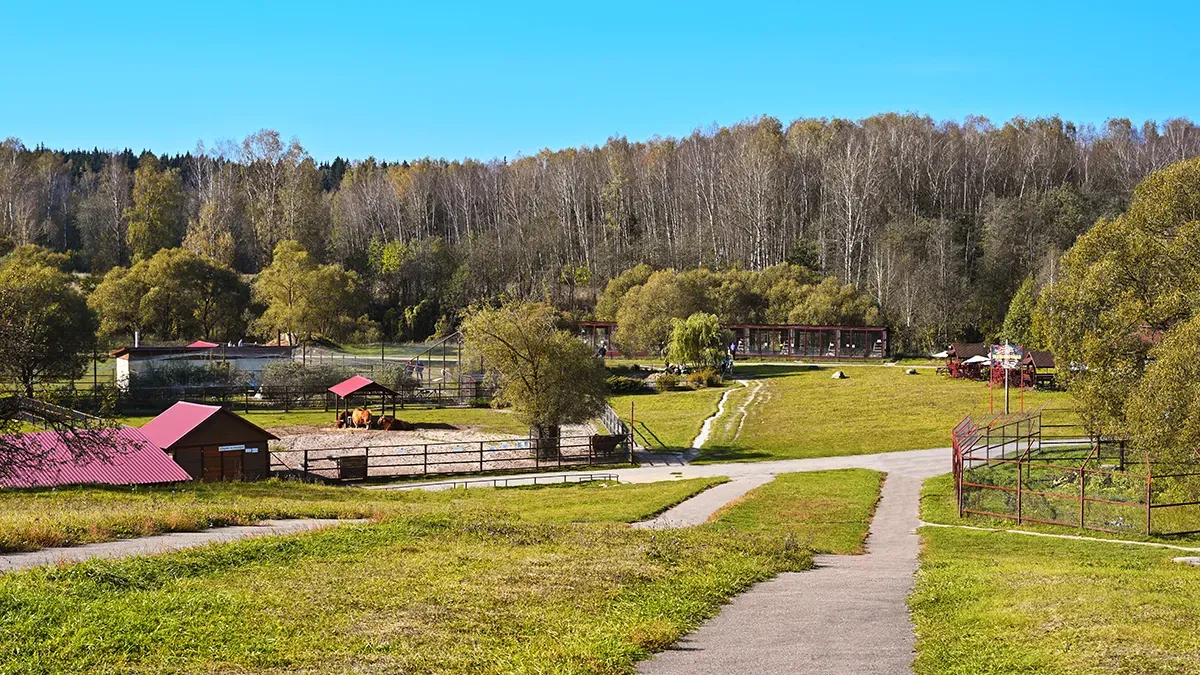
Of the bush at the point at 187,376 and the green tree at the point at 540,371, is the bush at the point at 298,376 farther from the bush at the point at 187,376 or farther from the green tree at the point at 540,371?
the green tree at the point at 540,371

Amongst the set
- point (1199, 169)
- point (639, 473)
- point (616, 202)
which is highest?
point (616, 202)

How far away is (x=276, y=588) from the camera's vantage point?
41.4 ft

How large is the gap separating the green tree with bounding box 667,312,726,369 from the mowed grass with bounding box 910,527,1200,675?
57.6 metres

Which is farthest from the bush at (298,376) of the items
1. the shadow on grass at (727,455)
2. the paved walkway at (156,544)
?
the paved walkway at (156,544)

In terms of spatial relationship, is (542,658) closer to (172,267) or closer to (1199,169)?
(1199,169)

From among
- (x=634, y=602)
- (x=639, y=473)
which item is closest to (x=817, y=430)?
(x=639, y=473)

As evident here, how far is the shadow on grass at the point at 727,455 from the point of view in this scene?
44.3m

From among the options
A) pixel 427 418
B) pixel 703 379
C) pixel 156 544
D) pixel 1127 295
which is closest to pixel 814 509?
pixel 1127 295

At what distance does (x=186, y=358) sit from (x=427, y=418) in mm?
20549

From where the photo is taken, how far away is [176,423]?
3750cm

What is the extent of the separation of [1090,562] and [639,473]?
2163cm

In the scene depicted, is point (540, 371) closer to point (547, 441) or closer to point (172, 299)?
point (547, 441)

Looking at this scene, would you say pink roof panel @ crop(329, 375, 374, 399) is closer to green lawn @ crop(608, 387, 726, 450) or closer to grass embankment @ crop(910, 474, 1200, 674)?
green lawn @ crop(608, 387, 726, 450)

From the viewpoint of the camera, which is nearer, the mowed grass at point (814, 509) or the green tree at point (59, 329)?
the mowed grass at point (814, 509)
